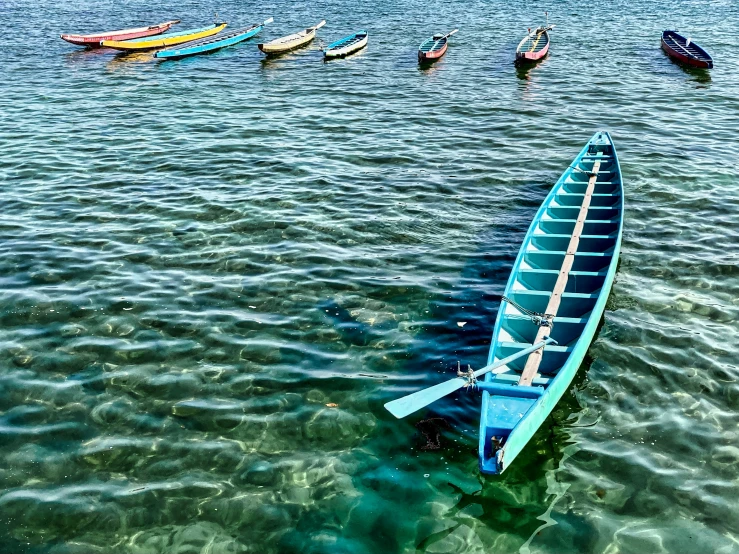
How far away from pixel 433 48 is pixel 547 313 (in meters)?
28.7

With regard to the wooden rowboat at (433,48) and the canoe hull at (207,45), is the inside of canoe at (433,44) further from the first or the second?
the canoe hull at (207,45)

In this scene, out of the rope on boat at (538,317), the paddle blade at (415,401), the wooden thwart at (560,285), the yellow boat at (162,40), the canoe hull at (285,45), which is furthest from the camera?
the yellow boat at (162,40)

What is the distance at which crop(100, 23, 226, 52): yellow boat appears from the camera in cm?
3878

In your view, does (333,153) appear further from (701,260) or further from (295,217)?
(701,260)

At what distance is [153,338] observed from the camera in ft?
43.3

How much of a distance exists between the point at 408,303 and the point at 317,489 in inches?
215

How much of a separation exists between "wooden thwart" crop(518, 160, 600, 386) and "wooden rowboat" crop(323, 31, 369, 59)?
75.5 ft

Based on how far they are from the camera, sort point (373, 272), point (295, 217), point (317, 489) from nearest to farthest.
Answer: point (317, 489) < point (373, 272) < point (295, 217)

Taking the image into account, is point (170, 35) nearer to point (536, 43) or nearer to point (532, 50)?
point (532, 50)

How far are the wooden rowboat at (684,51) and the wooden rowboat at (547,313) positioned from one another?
1771cm

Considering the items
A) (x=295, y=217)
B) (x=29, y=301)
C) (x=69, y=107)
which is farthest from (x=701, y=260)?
(x=69, y=107)

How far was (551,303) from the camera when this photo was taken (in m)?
12.7

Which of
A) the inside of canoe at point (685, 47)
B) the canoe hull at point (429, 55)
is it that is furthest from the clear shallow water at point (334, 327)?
the canoe hull at point (429, 55)

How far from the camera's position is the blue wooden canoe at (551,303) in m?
9.58
